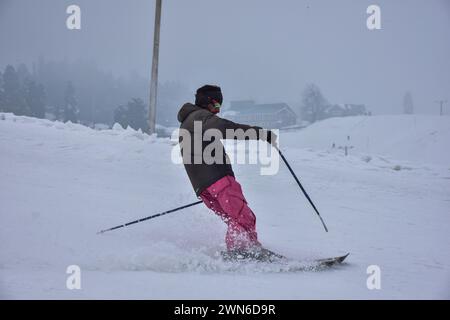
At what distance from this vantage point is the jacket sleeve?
357 centimetres

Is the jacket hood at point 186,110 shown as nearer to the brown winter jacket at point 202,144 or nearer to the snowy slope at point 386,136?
the brown winter jacket at point 202,144

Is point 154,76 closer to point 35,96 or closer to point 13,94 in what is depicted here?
point 35,96

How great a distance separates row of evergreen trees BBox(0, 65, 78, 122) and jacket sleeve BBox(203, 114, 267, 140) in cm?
2929

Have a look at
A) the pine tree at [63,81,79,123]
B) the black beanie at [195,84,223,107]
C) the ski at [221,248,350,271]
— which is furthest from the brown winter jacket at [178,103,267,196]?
the pine tree at [63,81,79,123]

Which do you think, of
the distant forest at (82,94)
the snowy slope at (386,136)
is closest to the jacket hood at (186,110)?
the distant forest at (82,94)

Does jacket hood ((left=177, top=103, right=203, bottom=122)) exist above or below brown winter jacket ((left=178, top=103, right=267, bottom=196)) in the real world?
above

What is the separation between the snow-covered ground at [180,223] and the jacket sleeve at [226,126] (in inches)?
41.6

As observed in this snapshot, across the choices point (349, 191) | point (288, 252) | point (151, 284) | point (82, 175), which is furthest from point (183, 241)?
point (349, 191)

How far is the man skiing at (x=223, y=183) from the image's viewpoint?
369 centimetres

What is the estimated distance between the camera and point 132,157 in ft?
27.2

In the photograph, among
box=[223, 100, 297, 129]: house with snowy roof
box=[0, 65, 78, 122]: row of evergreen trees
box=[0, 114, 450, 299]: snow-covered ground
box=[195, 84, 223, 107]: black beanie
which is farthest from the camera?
box=[223, 100, 297, 129]: house with snowy roof

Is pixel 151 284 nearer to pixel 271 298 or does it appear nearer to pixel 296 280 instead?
pixel 271 298

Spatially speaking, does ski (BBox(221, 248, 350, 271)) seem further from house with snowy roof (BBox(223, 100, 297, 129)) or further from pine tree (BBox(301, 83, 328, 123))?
pine tree (BBox(301, 83, 328, 123))
